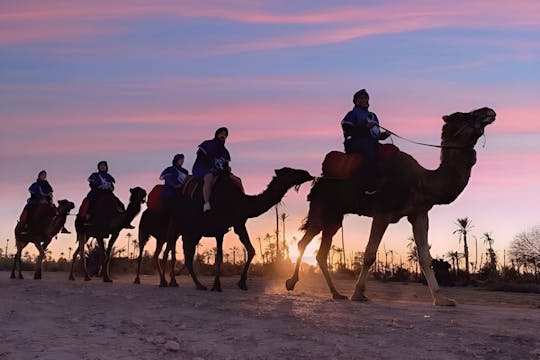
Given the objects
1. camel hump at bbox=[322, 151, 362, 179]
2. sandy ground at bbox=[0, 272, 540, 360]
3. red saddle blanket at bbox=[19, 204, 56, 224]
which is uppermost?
camel hump at bbox=[322, 151, 362, 179]

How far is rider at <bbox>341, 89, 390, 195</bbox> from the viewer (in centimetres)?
1112

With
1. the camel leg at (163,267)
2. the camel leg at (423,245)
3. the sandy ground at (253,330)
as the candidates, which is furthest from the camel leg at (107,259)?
the camel leg at (423,245)

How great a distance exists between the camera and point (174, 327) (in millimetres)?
7719

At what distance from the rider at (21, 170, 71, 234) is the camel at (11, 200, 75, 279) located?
0.58 feet

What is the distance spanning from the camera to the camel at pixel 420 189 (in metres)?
10.7

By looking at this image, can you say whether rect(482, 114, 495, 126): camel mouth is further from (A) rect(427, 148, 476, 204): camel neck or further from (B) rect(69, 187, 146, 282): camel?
(B) rect(69, 187, 146, 282): camel

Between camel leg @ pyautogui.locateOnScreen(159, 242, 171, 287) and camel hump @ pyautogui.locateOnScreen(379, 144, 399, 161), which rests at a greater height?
camel hump @ pyautogui.locateOnScreen(379, 144, 399, 161)

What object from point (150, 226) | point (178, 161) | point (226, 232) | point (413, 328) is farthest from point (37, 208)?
point (413, 328)

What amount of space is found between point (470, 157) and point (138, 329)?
598 cm

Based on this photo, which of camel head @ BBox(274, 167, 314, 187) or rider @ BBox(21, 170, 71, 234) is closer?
camel head @ BBox(274, 167, 314, 187)

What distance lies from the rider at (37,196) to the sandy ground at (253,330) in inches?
364

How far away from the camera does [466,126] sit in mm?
10703

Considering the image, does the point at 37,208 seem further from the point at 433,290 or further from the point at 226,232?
the point at 433,290

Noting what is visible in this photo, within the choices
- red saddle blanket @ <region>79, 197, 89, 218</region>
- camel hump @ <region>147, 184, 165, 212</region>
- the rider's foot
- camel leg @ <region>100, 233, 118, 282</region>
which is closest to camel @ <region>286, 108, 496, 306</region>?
the rider's foot
